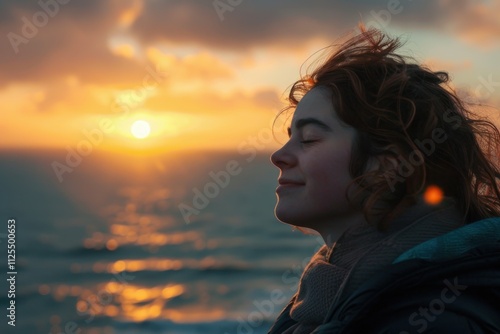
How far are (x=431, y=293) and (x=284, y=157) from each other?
768 millimetres

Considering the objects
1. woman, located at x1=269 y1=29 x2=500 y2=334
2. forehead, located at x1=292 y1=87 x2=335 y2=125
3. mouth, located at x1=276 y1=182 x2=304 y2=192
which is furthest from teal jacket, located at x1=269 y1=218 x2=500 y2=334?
forehead, located at x1=292 y1=87 x2=335 y2=125

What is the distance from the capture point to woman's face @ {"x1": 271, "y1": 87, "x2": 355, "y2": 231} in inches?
89.0

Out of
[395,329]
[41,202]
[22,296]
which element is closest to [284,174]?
[395,329]

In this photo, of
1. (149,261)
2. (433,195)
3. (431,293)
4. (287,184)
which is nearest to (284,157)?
(287,184)

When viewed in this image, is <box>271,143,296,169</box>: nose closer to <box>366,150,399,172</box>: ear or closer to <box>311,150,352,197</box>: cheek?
<box>311,150,352,197</box>: cheek

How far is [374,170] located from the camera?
223 centimetres

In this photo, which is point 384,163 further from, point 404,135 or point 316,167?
point 316,167

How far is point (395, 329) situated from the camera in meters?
1.79

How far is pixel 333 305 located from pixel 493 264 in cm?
46

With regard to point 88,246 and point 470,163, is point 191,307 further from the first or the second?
point 470,163

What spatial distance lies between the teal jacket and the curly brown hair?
0.34 m

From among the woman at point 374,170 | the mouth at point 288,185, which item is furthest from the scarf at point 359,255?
the mouth at point 288,185

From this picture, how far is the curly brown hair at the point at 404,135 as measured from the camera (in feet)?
7.23

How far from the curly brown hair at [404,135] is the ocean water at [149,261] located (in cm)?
1626
